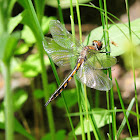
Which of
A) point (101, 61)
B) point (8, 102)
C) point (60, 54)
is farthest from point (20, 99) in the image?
point (8, 102)

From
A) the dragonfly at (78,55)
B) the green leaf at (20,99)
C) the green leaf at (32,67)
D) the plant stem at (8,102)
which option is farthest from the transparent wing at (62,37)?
the green leaf at (20,99)

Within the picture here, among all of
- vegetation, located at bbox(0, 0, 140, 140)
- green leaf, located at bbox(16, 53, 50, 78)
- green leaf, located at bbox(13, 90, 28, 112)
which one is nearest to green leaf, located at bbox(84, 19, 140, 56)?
vegetation, located at bbox(0, 0, 140, 140)

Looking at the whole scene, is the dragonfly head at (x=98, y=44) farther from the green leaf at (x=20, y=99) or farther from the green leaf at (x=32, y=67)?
the green leaf at (x=20, y=99)

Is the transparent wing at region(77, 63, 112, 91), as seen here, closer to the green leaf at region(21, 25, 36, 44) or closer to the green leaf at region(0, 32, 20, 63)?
the green leaf at region(0, 32, 20, 63)

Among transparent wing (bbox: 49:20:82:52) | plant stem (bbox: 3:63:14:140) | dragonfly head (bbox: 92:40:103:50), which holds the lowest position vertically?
plant stem (bbox: 3:63:14:140)

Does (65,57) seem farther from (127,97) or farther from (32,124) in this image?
(32,124)

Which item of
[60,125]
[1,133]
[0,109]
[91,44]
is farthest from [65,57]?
[1,133]

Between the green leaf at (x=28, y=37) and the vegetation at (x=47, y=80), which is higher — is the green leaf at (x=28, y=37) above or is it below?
above
